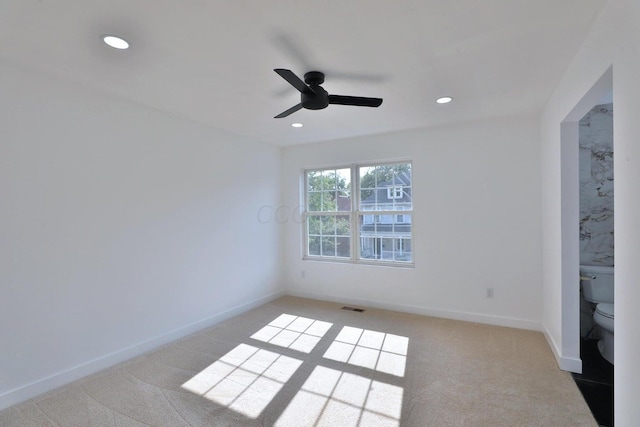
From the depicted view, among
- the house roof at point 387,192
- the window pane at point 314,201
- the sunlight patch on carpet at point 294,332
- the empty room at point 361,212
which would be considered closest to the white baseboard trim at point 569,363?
the empty room at point 361,212

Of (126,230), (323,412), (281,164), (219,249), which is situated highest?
(281,164)

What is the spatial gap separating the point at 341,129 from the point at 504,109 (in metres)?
1.81

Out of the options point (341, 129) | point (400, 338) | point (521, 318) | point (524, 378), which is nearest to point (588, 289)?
point (521, 318)

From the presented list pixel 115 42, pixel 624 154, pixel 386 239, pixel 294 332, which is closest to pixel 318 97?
pixel 115 42

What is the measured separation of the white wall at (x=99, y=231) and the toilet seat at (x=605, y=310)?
3.78m

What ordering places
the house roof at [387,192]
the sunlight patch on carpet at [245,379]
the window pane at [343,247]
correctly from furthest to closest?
the window pane at [343,247] < the house roof at [387,192] < the sunlight patch on carpet at [245,379]

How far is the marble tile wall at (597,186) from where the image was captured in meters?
3.15

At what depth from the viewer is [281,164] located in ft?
16.5

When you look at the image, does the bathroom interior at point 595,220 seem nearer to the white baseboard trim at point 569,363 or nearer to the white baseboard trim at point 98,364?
the white baseboard trim at point 569,363

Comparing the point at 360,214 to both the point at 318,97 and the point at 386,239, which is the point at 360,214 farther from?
the point at 318,97

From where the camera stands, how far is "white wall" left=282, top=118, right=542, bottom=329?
345 centimetres

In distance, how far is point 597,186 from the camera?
3.19 m

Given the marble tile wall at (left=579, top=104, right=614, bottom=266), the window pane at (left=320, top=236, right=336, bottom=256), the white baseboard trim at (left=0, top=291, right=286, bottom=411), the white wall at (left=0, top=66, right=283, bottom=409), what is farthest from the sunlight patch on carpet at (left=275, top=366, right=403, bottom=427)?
the marble tile wall at (left=579, top=104, right=614, bottom=266)

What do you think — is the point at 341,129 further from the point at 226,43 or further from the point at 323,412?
the point at 323,412
